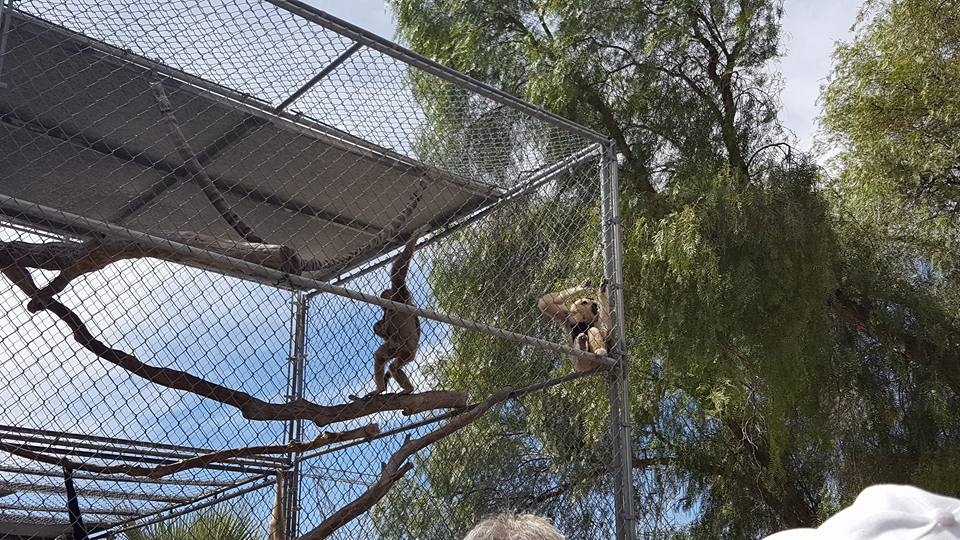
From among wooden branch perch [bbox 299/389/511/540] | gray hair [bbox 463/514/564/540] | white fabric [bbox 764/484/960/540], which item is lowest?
white fabric [bbox 764/484/960/540]

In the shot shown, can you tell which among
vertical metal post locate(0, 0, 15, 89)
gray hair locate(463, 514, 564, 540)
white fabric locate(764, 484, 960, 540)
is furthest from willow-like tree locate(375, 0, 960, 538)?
white fabric locate(764, 484, 960, 540)

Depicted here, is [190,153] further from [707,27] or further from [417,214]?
[707,27]

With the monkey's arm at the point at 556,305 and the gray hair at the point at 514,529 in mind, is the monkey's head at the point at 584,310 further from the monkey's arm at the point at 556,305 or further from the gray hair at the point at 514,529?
the gray hair at the point at 514,529

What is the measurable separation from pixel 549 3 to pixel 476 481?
308cm

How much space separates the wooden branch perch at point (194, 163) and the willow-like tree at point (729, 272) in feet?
4.60

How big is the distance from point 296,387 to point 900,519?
312cm

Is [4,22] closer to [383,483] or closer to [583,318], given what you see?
[383,483]

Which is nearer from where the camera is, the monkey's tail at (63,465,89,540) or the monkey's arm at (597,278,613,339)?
the monkey's tail at (63,465,89,540)

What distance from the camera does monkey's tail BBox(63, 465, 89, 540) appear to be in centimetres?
278

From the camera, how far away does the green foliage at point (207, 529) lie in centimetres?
324

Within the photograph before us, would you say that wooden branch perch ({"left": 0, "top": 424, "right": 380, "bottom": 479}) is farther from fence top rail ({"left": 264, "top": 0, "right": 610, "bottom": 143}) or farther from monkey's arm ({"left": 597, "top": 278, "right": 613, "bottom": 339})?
fence top rail ({"left": 264, "top": 0, "right": 610, "bottom": 143})

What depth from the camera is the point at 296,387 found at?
3.64 meters

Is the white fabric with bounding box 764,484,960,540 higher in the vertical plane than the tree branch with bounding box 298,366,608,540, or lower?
lower

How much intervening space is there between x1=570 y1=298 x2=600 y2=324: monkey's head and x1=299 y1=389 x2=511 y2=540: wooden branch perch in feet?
1.78
